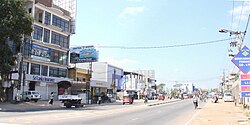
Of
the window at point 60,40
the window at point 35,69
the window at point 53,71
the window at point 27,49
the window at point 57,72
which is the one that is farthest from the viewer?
the window at point 60,40

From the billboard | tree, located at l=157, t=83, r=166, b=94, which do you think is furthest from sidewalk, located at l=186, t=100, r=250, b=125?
tree, located at l=157, t=83, r=166, b=94

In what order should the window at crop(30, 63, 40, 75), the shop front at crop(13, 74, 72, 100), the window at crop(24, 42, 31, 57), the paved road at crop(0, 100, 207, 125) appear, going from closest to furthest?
the paved road at crop(0, 100, 207, 125)
the shop front at crop(13, 74, 72, 100)
the window at crop(24, 42, 31, 57)
the window at crop(30, 63, 40, 75)

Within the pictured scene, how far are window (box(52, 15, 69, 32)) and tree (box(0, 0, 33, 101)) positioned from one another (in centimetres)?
2042

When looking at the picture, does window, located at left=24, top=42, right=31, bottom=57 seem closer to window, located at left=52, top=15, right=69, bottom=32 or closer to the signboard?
window, located at left=52, top=15, right=69, bottom=32

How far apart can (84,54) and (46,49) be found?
1458cm

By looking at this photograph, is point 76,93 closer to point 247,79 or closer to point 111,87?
point 247,79

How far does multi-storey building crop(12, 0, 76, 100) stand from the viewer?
50156mm

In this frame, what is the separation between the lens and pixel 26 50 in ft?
162

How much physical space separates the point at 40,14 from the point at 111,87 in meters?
30.3

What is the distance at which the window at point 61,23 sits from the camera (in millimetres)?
56787

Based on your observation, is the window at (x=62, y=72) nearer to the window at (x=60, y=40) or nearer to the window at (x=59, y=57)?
the window at (x=59, y=57)

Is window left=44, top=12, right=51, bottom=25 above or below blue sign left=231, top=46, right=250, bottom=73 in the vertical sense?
above

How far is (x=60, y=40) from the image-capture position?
58406mm

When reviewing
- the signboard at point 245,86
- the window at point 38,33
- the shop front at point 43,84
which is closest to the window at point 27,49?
the window at point 38,33
